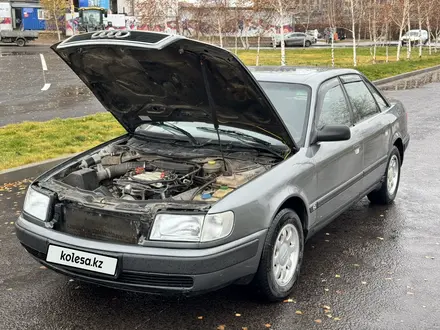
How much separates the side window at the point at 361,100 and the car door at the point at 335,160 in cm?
17

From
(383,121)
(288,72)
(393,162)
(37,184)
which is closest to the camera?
(37,184)

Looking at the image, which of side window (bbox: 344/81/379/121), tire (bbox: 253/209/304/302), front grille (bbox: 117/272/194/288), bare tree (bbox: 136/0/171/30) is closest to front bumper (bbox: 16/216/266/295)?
front grille (bbox: 117/272/194/288)

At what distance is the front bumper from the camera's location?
10.2 ft

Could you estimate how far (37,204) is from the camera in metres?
3.69

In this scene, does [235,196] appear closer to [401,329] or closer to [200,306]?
[200,306]

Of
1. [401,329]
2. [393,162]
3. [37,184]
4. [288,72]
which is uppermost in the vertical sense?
[288,72]

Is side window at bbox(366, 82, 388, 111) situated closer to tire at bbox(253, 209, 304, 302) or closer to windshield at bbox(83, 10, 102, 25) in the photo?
tire at bbox(253, 209, 304, 302)

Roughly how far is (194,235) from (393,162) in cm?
347

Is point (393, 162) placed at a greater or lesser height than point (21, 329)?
greater

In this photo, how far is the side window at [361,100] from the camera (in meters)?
5.14

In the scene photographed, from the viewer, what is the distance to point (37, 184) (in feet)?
12.8

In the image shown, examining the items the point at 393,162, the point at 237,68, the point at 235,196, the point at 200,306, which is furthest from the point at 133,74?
the point at 393,162

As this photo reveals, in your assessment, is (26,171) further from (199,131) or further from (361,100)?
(361,100)

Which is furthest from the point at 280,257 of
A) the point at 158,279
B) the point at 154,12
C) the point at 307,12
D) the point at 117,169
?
the point at 307,12
